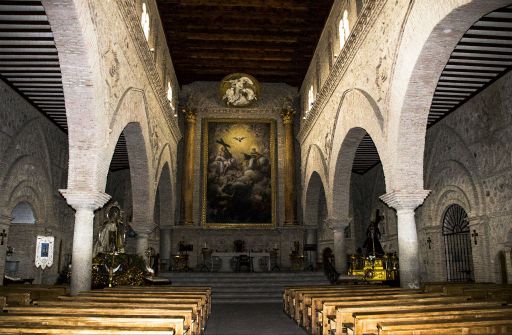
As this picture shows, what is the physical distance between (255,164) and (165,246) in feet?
20.2

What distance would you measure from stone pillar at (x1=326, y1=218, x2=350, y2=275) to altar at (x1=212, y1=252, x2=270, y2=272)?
4.61 metres

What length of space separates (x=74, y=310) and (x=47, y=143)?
12444mm

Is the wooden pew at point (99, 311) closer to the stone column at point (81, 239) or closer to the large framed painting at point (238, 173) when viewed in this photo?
the stone column at point (81, 239)

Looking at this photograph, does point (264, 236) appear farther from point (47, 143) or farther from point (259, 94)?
point (47, 143)

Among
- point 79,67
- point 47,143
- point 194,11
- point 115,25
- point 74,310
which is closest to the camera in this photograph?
point 74,310

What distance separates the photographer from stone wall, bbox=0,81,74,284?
14.2 meters

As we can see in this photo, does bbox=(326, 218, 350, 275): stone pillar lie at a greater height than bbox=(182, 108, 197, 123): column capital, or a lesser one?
lesser

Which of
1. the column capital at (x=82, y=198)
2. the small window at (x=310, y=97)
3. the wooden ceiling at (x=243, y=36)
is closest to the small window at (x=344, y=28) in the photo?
the wooden ceiling at (x=243, y=36)

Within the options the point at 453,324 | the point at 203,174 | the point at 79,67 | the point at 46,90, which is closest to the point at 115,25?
the point at 79,67

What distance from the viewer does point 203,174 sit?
24469 mm

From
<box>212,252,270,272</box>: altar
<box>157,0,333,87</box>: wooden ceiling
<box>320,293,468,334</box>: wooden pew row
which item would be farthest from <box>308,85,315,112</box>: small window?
<box>320,293,468,334</box>: wooden pew row

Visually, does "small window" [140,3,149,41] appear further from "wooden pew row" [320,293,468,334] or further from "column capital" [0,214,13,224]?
"wooden pew row" [320,293,468,334]

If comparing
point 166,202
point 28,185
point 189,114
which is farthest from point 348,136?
point 189,114

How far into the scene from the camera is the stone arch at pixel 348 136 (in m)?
12.0
